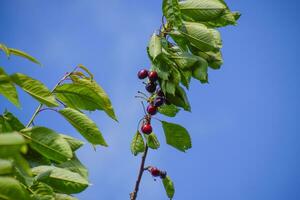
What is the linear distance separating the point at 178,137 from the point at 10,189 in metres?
1.66

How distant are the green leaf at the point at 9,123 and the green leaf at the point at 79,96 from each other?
1.17 feet

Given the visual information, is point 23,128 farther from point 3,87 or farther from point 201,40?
point 201,40

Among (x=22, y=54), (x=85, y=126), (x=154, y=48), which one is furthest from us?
(x=154, y=48)

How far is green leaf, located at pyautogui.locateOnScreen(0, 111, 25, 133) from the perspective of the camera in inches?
67.3

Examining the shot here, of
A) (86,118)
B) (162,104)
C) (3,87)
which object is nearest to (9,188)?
(3,87)

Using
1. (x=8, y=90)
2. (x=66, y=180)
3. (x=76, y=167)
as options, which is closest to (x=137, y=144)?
(x=76, y=167)

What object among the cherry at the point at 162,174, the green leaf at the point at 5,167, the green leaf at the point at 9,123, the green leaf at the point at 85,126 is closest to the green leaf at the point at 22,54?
the green leaf at the point at 9,123

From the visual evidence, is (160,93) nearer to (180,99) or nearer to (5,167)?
(180,99)

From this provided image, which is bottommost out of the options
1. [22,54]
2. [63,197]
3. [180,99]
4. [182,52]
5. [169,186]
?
[169,186]

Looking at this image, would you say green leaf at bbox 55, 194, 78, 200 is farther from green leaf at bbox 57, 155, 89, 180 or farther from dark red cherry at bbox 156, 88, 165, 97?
dark red cherry at bbox 156, 88, 165, 97

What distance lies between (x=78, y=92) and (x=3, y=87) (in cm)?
70

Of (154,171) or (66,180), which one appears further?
(154,171)

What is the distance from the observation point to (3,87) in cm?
146

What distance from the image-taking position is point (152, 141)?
107 inches
